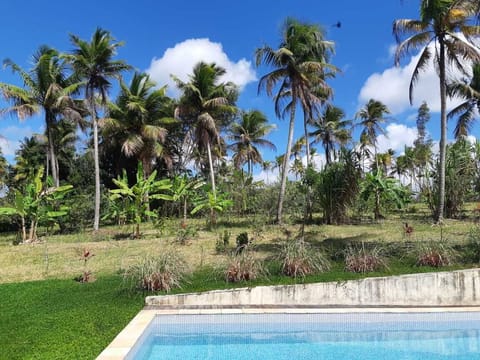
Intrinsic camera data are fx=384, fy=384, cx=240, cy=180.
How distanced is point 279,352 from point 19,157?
3588 cm

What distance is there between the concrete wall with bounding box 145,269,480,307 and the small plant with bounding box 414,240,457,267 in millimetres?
641

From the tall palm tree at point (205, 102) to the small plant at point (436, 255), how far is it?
13036 mm

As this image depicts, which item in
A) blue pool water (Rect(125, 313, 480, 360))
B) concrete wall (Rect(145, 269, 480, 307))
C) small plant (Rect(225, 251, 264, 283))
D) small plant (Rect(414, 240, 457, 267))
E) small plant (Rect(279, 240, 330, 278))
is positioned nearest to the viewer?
blue pool water (Rect(125, 313, 480, 360))

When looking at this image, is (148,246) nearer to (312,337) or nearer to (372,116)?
(312,337)

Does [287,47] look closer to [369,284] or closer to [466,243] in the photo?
[466,243]

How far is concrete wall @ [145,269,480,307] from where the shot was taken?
7242 millimetres

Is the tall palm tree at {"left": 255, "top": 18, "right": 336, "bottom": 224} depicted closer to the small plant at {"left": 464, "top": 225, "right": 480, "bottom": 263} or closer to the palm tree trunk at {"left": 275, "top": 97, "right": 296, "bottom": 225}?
the palm tree trunk at {"left": 275, "top": 97, "right": 296, "bottom": 225}

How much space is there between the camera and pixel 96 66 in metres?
18.1

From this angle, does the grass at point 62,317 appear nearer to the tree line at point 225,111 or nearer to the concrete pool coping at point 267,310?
the concrete pool coping at point 267,310

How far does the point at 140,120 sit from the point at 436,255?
18603 millimetres

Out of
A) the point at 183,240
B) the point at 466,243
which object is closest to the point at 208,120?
the point at 183,240

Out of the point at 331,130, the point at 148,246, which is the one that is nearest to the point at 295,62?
the point at 148,246

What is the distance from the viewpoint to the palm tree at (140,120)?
72.8 feet

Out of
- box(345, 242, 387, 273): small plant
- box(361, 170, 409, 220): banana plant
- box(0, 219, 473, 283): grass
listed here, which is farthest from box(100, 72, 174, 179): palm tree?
box(345, 242, 387, 273): small plant
